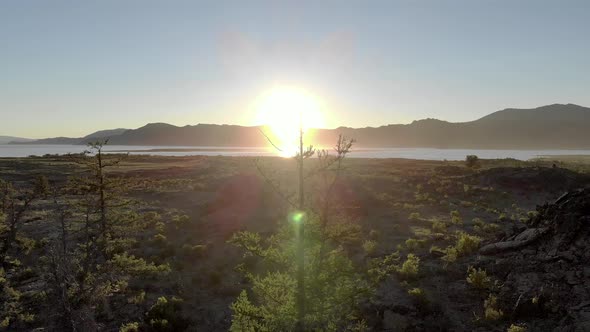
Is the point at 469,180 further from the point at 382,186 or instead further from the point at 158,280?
the point at 158,280

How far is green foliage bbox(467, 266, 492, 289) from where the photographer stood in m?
19.4

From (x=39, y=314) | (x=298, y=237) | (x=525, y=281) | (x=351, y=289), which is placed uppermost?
(x=298, y=237)

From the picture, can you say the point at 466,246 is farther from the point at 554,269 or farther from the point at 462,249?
the point at 554,269

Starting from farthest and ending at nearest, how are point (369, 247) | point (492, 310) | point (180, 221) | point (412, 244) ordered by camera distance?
point (180, 221) < point (412, 244) < point (369, 247) < point (492, 310)

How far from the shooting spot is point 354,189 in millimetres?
47594

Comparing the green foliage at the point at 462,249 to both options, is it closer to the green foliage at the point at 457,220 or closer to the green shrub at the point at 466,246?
the green shrub at the point at 466,246

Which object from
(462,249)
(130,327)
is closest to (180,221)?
(130,327)

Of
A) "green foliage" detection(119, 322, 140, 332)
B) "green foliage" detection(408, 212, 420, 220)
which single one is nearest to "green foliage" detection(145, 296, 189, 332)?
"green foliage" detection(119, 322, 140, 332)

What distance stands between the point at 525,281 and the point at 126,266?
814 inches

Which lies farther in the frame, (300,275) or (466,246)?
(466,246)

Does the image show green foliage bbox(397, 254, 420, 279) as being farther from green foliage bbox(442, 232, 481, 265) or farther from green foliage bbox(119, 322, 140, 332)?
green foliage bbox(119, 322, 140, 332)

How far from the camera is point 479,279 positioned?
64.2ft

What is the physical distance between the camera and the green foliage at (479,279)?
19.4 meters

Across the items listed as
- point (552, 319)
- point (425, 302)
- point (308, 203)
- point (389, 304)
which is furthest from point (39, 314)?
point (552, 319)
